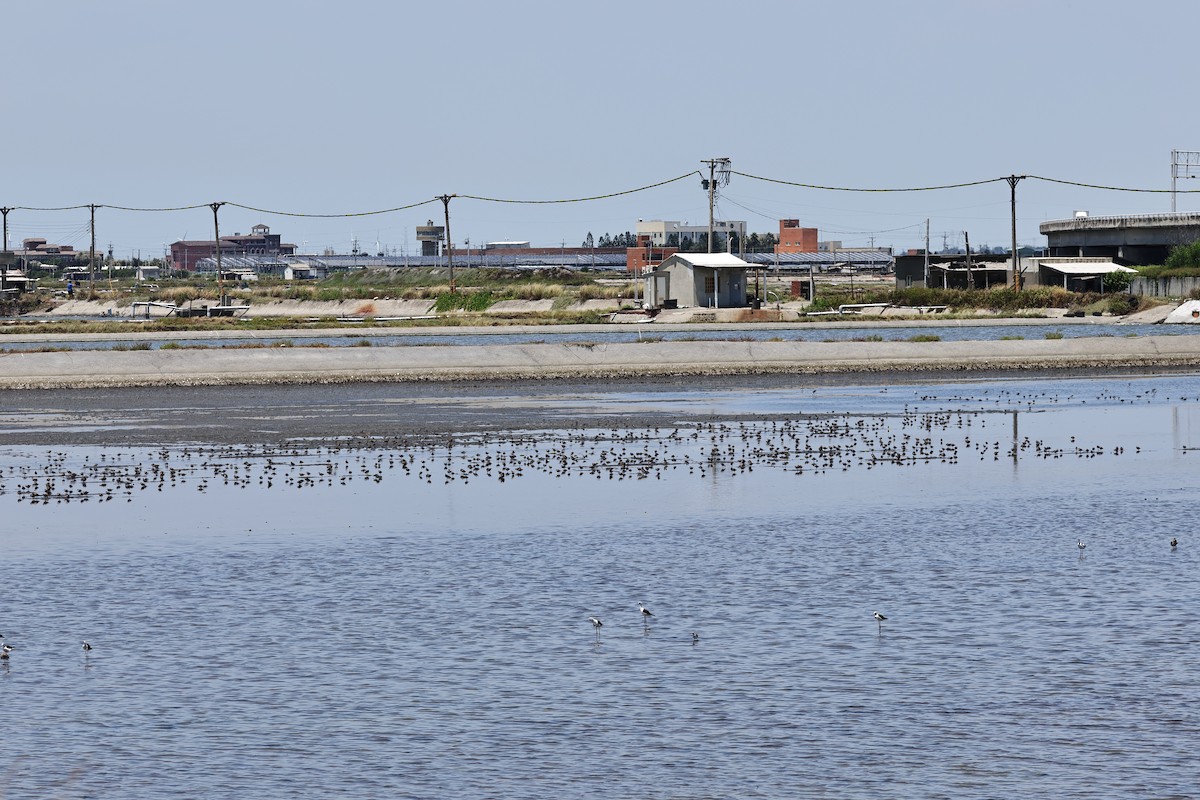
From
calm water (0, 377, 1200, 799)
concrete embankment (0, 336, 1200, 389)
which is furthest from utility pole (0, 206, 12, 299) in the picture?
calm water (0, 377, 1200, 799)

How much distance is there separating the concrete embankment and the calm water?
81.1 ft

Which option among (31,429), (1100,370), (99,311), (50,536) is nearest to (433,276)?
(99,311)

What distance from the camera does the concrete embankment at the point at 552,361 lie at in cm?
5244

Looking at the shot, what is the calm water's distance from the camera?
36.1 feet

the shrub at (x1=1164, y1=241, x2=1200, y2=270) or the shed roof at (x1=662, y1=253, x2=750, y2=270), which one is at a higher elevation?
the shrub at (x1=1164, y1=241, x2=1200, y2=270)

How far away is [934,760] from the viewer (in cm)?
1096

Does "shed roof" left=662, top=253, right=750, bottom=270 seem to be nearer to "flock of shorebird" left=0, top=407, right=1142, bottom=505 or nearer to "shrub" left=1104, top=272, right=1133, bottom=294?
"shrub" left=1104, top=272, right=1133, bottom=294

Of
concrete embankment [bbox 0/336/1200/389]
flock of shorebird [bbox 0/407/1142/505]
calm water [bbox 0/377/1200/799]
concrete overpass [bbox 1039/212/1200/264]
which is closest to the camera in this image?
calm water [bbox 0/377/1200/799]

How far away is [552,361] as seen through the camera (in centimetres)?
5494

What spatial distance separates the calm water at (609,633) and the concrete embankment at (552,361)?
24.7m

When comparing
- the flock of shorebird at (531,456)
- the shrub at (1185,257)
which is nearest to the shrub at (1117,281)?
the shrub at (1185,257)

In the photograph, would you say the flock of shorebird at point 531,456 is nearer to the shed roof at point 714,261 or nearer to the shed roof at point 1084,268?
the shed roof at point 714,261

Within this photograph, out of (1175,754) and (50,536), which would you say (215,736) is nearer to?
(1175,754)

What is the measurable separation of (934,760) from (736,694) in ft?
6.83
